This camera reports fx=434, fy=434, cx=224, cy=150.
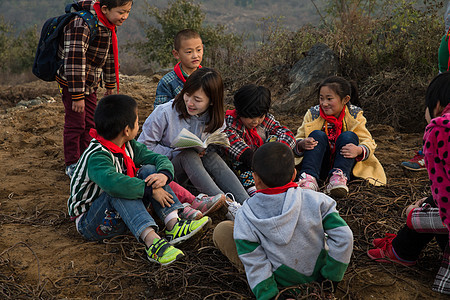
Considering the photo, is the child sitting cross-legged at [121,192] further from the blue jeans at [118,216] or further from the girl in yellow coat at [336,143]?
the girl in yellow coat at [336,143]

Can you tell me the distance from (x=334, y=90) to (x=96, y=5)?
2.37 meters

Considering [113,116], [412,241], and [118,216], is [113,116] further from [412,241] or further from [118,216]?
[412,241]

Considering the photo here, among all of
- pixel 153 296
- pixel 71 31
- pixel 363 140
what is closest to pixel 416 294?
pixel 153 296

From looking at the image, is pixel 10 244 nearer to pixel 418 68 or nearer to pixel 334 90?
pixel 334 90

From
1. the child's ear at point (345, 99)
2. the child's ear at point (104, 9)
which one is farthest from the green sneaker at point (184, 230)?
the child's ear at point (104, 9)

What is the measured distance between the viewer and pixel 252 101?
3723 mm

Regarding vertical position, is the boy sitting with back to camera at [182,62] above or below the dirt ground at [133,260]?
above

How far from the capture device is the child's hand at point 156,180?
281 centimetres

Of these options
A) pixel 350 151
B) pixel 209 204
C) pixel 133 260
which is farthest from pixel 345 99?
pixel 133 260

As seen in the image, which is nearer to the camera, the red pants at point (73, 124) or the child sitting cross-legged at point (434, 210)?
the child sitting cross-legged at point (434, 210)

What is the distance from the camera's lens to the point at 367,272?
2.63m

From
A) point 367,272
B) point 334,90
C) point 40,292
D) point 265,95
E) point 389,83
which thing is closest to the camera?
point 40,292

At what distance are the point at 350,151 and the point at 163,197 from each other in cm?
183

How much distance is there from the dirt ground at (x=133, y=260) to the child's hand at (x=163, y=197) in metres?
0.33
